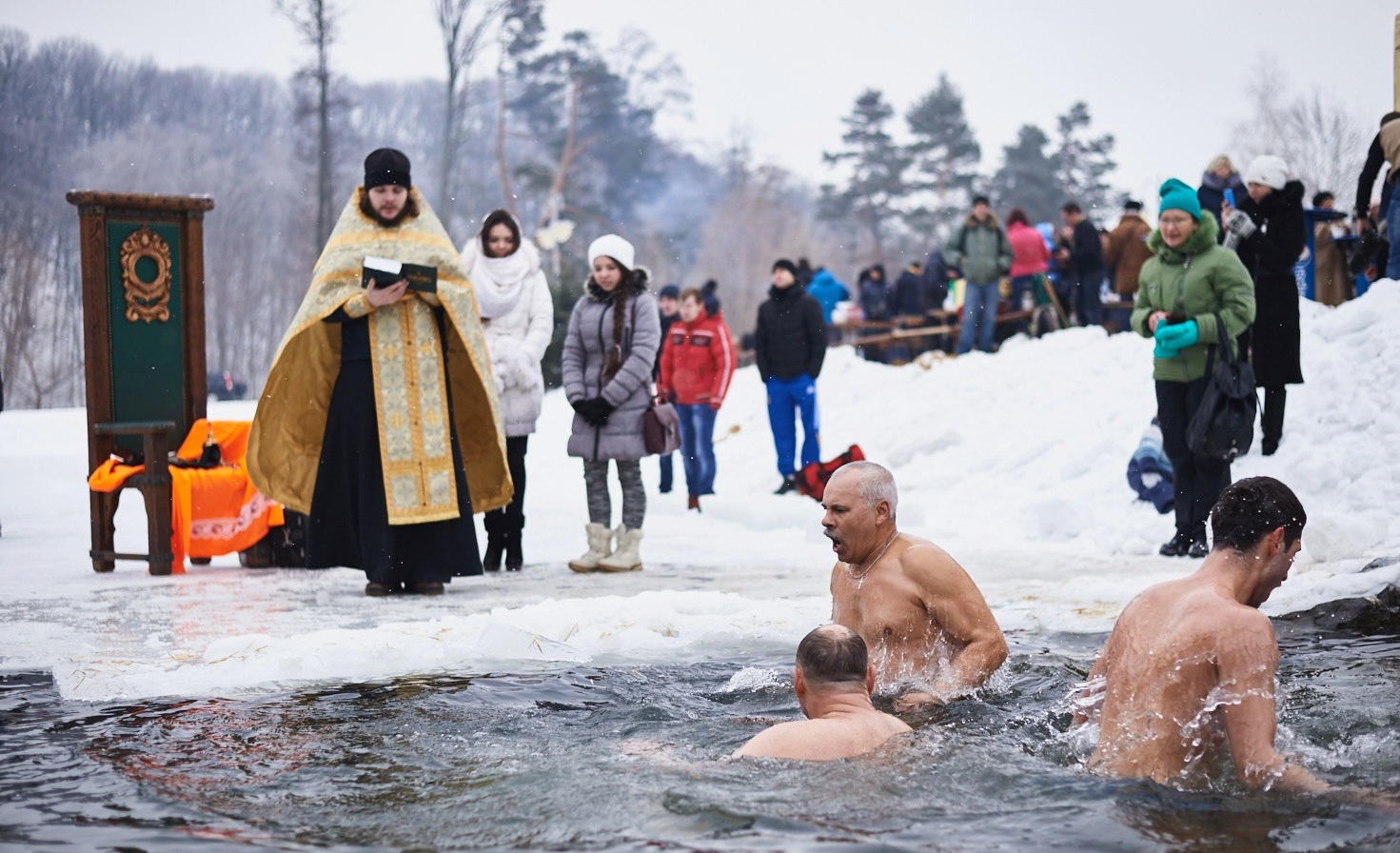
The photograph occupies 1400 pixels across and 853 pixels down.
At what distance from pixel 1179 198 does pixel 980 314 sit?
10.6 meters

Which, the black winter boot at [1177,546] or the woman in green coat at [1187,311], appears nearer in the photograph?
the woman in green coat at [1187,311]

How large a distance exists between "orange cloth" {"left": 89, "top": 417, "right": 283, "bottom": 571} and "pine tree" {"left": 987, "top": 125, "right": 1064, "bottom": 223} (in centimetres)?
4303

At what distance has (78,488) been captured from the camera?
1507 centimetres

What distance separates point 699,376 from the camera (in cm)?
1382

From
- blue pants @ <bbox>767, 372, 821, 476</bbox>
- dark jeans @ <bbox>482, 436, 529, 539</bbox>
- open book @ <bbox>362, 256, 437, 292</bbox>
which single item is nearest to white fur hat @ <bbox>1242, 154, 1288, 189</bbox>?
blue pants @ <bbox>767, 372, 821, 476</bbox>

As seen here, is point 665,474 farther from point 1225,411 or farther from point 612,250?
point 1225,411

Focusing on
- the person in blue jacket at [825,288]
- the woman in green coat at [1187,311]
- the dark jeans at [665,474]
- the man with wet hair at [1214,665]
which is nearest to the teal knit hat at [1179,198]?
the woman in green coat at [1187,311]

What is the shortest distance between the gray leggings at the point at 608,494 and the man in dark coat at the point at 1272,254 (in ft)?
13.7

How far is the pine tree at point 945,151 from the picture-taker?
156 feet

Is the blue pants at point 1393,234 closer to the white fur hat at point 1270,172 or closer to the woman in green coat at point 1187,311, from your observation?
the white fur hat at point 1270,172

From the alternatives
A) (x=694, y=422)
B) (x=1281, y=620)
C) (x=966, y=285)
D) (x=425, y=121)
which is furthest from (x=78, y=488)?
(x=425, y=121)

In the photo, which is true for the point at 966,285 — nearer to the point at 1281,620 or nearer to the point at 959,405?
the point at 959,405

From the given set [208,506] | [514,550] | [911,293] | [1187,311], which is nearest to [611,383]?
[514,550]

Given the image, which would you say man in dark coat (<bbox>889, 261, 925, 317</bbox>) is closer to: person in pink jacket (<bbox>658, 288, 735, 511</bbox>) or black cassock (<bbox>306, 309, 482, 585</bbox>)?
person in pink jacket (<bbox>658, 288, 735, 511</bbox>)
